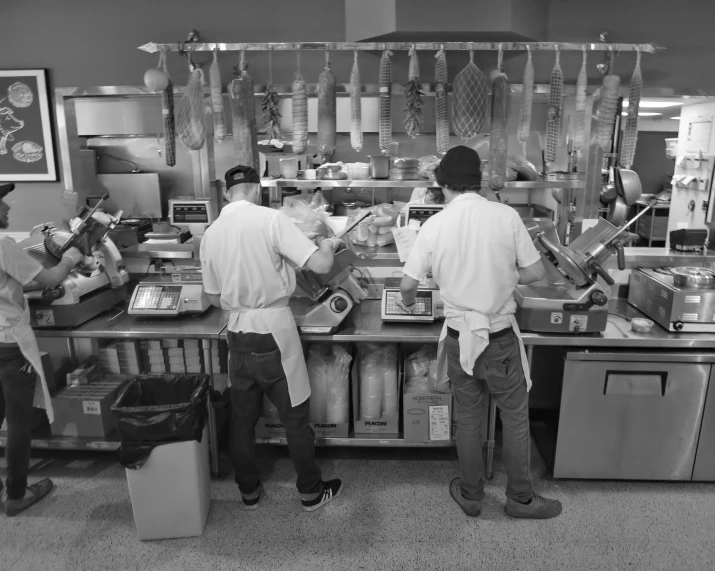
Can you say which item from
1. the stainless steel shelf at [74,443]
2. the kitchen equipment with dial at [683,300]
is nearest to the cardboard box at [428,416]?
the kitchen equipment with dial at [683,300]

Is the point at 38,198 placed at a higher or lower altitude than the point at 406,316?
higher

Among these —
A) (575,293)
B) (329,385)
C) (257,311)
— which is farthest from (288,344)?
(575,293)

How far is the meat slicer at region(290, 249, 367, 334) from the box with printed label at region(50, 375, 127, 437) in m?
1.01

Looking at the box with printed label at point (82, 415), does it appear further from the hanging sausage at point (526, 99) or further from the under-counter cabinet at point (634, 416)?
the hanging sausage at point (526, 99)

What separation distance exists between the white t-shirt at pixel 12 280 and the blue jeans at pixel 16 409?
94 mm

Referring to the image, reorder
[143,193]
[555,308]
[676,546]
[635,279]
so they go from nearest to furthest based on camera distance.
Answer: [676,546]
[555,308]
[635,279]
[143,193]

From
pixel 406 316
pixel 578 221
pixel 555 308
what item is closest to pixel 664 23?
pixel 578 221

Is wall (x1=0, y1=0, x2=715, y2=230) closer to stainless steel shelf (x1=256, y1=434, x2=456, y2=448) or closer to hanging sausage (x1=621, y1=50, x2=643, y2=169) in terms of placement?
hanging sausage (x1=621, y1=50, x2=643, y2=169)

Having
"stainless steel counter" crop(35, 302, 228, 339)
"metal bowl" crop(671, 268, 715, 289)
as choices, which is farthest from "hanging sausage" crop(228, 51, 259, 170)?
"metal bowl" crop(671, 268, 715, 289)

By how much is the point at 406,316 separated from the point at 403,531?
3.20ft

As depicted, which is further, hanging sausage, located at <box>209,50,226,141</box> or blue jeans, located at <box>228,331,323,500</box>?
hanging sausage, located at <box>209,50,226,141</box>

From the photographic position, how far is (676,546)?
234 cm

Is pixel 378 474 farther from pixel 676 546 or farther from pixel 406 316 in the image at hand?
pixel 676 546

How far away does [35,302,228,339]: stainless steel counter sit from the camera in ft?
8.86
